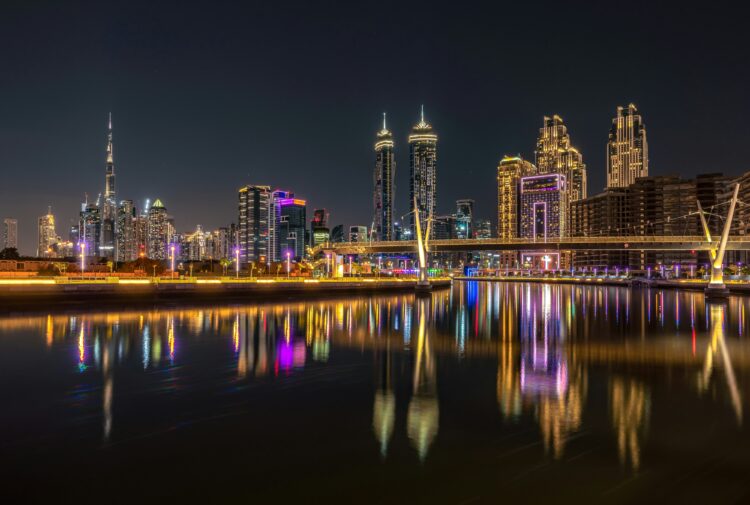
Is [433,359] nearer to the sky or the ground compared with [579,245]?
nearer to the ground

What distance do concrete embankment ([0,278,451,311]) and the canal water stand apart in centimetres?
1766

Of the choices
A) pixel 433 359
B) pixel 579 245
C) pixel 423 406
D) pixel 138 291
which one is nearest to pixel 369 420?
pixel 423 406

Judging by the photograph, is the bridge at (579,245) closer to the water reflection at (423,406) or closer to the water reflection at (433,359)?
the water reflection at (433,359)

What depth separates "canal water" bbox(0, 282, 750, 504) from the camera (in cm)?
760

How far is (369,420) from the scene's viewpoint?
1081 cm

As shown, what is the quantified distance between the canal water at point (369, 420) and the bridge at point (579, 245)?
64495 millimetres

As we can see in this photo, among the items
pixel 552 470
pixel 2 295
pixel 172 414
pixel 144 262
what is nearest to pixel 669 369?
pixel 552 470

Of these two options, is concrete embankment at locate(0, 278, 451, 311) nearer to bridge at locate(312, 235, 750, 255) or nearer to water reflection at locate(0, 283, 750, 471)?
water reflection at locate(0, 283, 750, 471)

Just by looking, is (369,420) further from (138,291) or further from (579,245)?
(579,245)

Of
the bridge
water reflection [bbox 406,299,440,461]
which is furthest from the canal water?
the bridge

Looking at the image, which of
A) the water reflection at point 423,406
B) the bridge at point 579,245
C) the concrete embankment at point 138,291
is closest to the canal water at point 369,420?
the water reflection at point 423,406

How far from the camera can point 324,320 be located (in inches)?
1235

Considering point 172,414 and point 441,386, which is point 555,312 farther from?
point 172,414

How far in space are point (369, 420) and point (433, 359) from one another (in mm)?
Result: 7633
